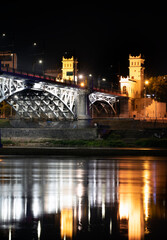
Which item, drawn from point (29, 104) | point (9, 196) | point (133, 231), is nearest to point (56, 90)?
point (29, 104)

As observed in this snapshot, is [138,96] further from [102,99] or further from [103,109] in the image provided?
[102,99]

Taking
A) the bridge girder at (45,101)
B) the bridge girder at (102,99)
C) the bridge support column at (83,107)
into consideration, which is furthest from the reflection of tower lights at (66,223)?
the bridge girder at (102,99)

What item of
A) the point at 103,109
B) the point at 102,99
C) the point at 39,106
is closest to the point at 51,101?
the point at 39,106

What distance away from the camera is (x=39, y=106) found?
115438 mm

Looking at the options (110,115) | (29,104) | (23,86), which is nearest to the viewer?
(23,86)

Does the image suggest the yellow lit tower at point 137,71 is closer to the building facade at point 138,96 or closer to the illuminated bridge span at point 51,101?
the building facade at point 138,96

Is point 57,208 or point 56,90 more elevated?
point 56,90

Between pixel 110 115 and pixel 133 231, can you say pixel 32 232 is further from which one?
pixel 110 115

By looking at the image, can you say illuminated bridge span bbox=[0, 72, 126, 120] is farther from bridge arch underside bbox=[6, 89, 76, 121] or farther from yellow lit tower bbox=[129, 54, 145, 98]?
yellow lit tower bbox=[129, 54, 145, 98]

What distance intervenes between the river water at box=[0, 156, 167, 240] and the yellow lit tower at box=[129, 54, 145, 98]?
12923cm

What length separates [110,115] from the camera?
146500 millimetres

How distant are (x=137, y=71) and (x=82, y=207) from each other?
144 m

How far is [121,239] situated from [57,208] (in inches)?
187

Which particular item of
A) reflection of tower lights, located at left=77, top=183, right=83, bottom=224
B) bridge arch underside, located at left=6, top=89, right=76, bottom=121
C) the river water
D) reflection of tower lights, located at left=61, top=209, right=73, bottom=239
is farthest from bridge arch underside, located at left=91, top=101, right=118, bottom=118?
reflection of tower lights, located at left=61, top=209, right=73, bottom=239
